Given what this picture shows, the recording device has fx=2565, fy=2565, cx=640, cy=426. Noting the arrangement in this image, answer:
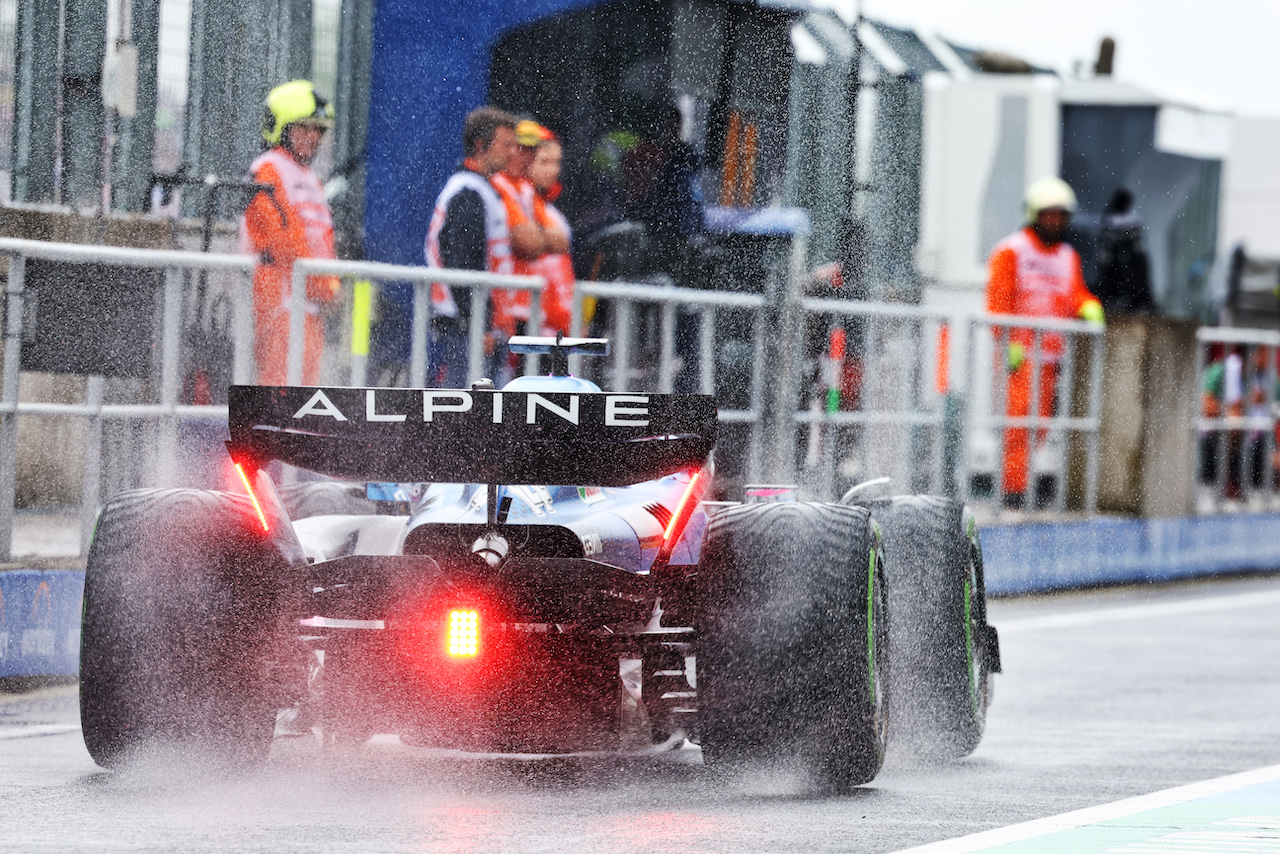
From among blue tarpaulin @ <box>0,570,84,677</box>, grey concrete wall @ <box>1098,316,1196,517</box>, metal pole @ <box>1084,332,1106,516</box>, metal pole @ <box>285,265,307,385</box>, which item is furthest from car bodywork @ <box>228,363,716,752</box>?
grey concrete wall @ <box>1098,316,1196,517</box>

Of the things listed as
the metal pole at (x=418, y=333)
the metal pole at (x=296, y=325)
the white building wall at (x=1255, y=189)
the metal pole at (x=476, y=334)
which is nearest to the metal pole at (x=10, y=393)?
the metal pole at (x=296, y=325)

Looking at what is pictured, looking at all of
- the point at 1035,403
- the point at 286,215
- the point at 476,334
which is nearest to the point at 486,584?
the point at 476,334

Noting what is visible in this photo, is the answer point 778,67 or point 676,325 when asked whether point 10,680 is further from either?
point 778,67

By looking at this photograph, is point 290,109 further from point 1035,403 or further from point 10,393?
point 1035,403

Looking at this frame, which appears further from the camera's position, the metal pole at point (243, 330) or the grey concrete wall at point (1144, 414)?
the grey concrete wall at point (1144, 414)

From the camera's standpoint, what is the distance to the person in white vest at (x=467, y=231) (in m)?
11.0

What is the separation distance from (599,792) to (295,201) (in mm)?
5521

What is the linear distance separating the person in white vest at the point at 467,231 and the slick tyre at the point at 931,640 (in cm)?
374

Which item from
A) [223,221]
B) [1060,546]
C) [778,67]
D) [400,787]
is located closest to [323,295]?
[223,221]

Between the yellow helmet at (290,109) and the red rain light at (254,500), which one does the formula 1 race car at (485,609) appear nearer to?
the red rain light at (254,500)

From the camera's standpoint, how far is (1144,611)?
1391 cm

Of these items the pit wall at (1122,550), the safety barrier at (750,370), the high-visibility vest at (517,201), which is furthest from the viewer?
the pit wall at (1122,550)

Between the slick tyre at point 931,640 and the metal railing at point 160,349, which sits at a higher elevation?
the metal railing at point 160,349

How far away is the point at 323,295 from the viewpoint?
1041 cm
